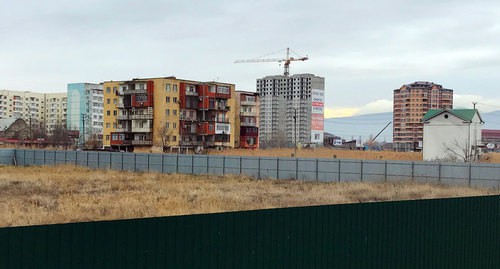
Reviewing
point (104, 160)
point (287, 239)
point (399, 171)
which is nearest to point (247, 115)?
point (104, 160)

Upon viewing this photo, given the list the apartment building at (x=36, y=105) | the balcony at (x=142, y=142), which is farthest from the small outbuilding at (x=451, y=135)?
the apartment building at (x=36, y=105)

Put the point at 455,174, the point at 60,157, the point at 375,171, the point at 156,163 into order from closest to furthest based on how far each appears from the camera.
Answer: the point at 455,174 < the point at 375,171 < the point at 156,163 < the point at 60,157

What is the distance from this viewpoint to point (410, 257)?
9.89 metres

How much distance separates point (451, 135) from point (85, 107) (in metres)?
131

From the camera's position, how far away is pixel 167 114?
98062mm

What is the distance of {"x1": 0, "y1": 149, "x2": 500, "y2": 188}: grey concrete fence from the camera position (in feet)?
124

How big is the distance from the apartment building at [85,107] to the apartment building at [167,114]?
66.8 m

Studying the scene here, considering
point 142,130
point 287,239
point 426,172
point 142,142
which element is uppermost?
point 142,130

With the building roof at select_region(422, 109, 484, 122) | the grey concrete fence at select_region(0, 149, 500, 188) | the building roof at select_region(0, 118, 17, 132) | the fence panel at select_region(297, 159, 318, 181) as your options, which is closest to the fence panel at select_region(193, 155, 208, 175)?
the grey concrete fence at select_region(0, 149, 500, 188)

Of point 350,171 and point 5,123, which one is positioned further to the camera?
point 5,123

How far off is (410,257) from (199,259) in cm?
499

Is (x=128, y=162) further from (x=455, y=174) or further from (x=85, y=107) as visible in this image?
(x=85, y=107)

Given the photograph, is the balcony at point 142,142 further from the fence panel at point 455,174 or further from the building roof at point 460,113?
the fence panel at point 455,174

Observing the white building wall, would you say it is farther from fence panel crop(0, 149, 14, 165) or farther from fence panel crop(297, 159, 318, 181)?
fence panel crop(0, 149, 14, 165)
